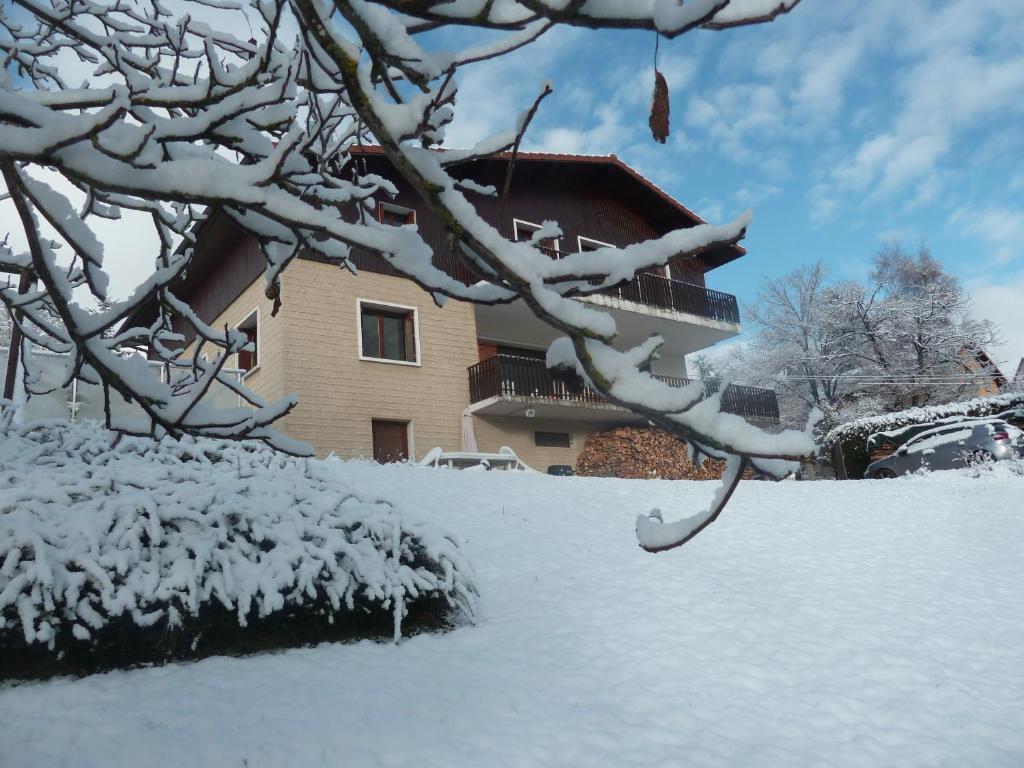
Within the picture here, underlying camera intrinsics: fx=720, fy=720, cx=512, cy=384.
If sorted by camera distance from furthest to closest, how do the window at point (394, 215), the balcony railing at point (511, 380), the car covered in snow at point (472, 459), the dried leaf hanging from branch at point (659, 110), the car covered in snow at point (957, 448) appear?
the window at point (394, 215) → the balcony railing at point (511, 380) → the car covered in snow at point (957, 448) → the car covered in snow at point (472, 459) → the dried leaf hanging from branch at point (659, 110)

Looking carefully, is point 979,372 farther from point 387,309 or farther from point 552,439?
point 387,309

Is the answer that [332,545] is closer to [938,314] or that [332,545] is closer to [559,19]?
[559,19]

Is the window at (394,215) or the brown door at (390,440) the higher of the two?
the window at (394,215)

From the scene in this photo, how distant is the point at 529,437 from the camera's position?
15727mm

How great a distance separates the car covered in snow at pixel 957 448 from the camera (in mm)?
13258

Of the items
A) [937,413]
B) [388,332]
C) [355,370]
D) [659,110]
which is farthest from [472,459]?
[937,413]

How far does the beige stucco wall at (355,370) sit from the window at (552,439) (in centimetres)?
210

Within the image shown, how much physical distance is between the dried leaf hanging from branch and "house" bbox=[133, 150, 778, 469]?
947cm

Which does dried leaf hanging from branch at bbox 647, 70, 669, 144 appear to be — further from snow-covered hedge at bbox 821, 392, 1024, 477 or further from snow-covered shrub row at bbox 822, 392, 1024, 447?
snow-covered shrub row at bbox 822, 392, 1024, 447

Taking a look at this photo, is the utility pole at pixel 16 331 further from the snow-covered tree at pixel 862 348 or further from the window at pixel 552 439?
the snow-covered tree at pixel 862 348

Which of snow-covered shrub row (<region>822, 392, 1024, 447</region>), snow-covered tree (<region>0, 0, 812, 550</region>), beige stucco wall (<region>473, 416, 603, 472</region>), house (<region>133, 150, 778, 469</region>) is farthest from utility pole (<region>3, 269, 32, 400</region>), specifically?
snow-covered shrub row (<region>822, 392, 1024, 447</region>)

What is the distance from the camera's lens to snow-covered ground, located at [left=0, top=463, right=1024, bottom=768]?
3.23 meters

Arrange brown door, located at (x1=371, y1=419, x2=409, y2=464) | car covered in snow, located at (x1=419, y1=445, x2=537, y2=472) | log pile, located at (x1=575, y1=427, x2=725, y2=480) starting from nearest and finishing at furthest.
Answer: car covered in snow, located at (x1=419, y1=445, x2=537, y2=472) → brown door, located at (x1=371, y1=419, x2=409, y2=464) → log pile, located at (x1=575, y1=427, x2=725, y2=480)

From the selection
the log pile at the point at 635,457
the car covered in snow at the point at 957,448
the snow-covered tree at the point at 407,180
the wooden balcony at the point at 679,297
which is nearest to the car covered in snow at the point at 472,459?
the log pile at the point at 635,457
